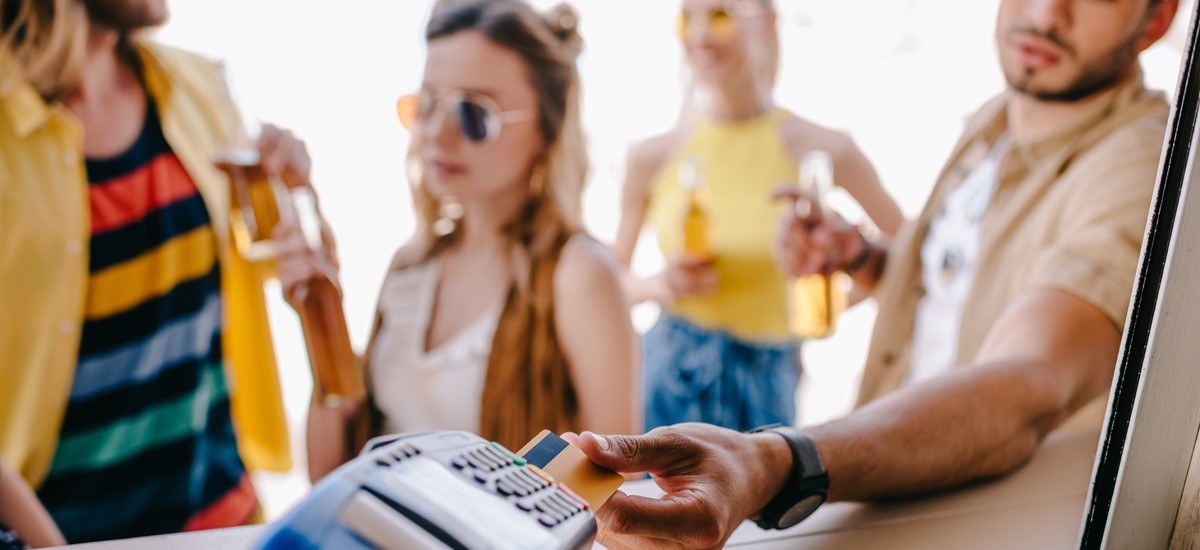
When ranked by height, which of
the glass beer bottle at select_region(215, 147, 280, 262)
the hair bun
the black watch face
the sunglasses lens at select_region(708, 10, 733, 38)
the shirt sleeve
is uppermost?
the sunglasses lens at select_region(708, 10, 733, 38)

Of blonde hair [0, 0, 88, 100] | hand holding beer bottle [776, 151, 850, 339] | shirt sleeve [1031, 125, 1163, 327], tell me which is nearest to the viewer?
shirt sleeve [1031, 125, 1163, 327]

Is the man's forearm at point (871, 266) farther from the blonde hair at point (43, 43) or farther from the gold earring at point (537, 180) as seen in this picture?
the blonde hair at point (43, 43)

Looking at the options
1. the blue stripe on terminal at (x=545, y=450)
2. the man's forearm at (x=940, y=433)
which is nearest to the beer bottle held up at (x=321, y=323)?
the man's forearm at (x=940, y=433)

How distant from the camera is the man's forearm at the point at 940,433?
768 millimetres

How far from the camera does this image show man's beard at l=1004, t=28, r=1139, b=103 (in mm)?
1198

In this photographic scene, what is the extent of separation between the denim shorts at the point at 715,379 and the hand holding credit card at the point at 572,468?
5.05ft

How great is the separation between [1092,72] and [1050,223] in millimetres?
232

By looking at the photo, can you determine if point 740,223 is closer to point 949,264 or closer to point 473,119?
point 949,264

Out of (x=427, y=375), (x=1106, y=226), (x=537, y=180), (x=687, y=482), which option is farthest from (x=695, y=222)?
(x=687, y=482)

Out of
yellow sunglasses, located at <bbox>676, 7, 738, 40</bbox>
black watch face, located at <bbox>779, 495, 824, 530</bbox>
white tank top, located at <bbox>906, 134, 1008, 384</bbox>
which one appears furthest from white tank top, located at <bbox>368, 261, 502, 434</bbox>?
yellow sunglasses, located at <bbox>676, 7, 738, 40</bbox>

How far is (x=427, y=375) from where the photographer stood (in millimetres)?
1440

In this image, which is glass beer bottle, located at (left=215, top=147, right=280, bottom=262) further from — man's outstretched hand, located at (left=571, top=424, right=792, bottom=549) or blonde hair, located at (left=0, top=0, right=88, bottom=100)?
man's outstretched hand, located at (left=571, top=424, right=792, bottom=549)

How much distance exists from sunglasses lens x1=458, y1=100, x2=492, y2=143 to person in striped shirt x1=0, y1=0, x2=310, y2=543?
0.84 feet

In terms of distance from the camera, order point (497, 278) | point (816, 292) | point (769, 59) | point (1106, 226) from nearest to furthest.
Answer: point (1106, 226)
point (497, 278)
point (816, 292)
point (769, 59)
